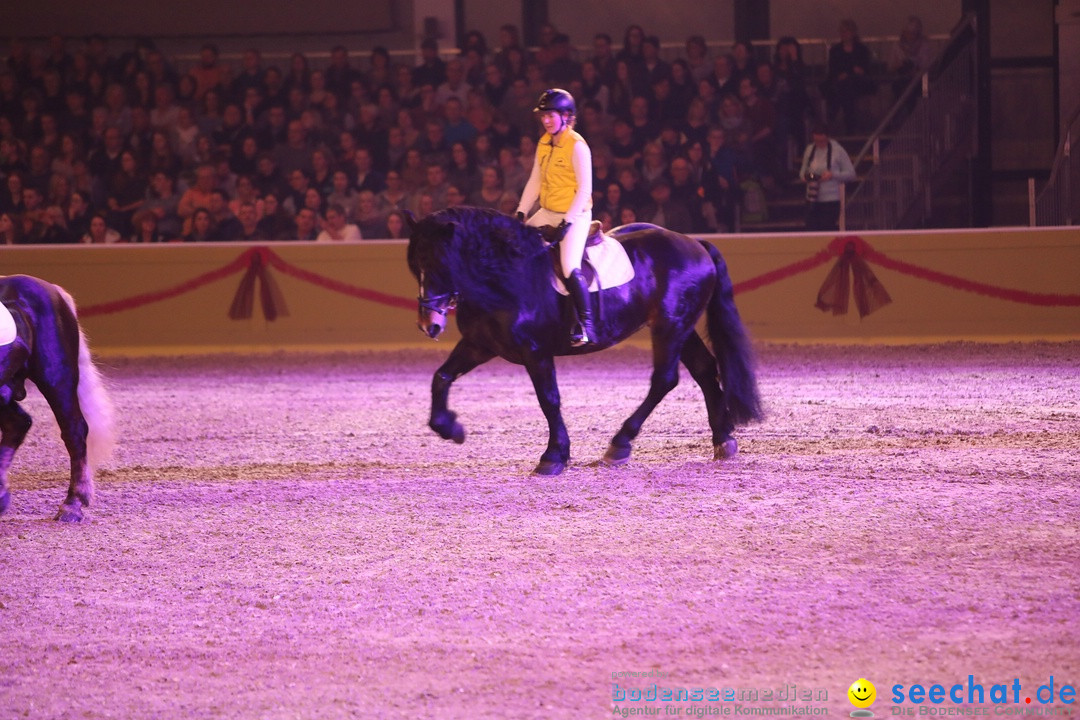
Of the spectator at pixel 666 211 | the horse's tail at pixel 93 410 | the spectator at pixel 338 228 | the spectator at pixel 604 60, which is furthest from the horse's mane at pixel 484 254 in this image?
the spectator at pixel 604 60

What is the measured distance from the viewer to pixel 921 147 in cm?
1716

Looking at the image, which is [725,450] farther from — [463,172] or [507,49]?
[507,49]

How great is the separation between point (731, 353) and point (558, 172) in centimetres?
170

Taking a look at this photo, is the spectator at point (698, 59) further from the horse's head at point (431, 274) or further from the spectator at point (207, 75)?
the horse's head at point (431, 274)

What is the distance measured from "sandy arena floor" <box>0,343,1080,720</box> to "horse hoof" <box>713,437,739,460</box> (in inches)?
6.1

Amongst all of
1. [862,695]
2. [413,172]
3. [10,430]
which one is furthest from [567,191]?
[413,172]

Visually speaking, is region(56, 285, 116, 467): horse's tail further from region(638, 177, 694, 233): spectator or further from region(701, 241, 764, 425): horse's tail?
region(638, 177, 694, 233): spectator

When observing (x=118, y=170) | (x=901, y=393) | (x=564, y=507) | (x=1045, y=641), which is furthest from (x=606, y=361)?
(x=1045, y=641)

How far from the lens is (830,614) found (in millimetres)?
4785

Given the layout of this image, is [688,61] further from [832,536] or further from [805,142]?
[832,536]

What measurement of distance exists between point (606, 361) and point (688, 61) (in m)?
6.38

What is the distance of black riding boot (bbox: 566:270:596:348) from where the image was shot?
7.60 m

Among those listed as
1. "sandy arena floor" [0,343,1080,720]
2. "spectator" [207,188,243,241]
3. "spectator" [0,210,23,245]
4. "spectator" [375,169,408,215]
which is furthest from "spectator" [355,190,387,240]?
"sandy arena floor" [0,343,1080,720]

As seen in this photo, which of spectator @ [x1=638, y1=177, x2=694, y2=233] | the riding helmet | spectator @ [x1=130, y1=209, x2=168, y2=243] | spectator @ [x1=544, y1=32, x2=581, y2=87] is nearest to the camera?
the riding helmet
